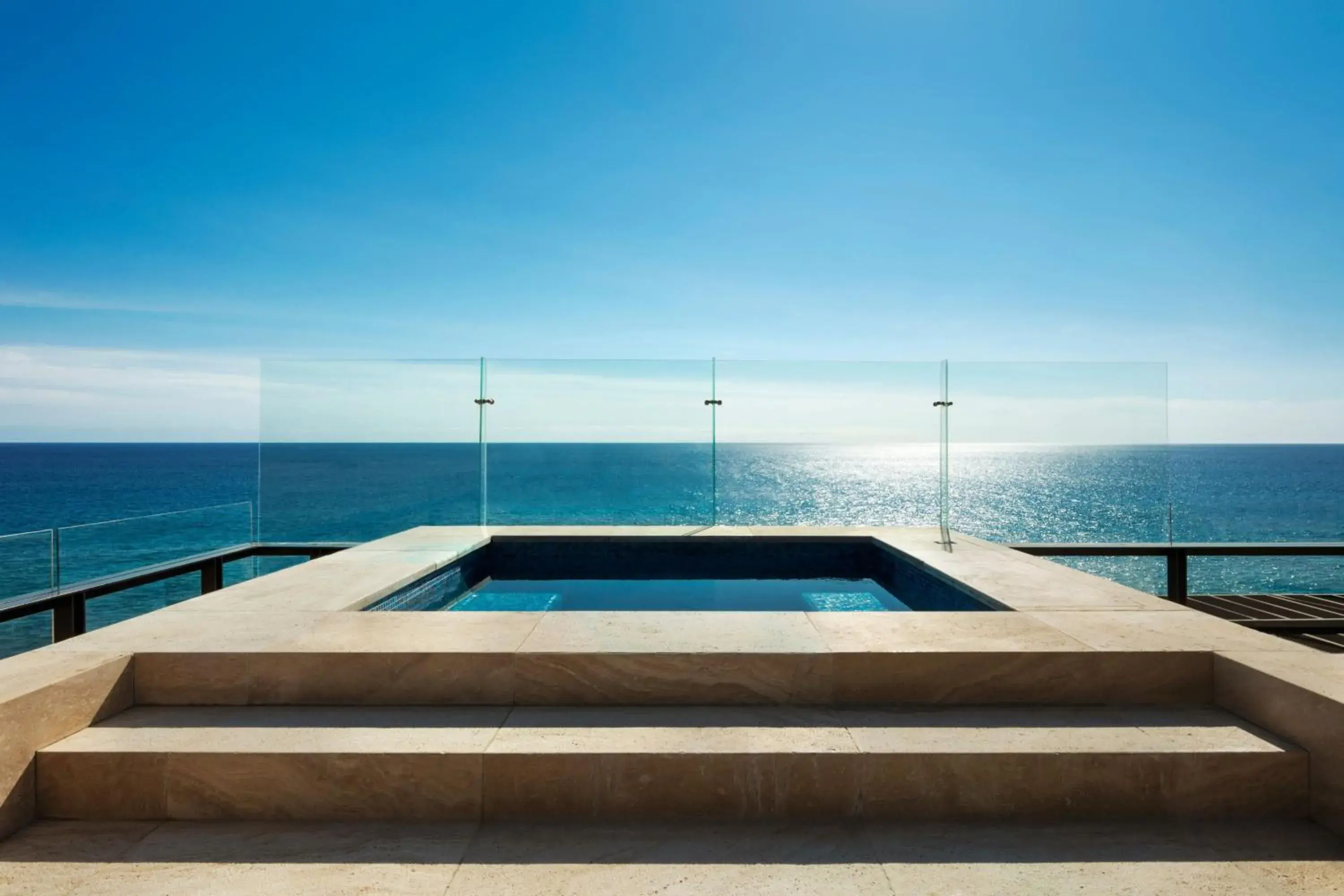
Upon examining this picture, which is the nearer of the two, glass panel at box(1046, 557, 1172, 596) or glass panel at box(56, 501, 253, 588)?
glass panel at box(56, 501, 253, 588)

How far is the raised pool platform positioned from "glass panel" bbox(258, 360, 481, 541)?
3619 millimetres

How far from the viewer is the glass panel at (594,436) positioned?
6.43 metres

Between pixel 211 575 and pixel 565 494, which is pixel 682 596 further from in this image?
pixel 211 575

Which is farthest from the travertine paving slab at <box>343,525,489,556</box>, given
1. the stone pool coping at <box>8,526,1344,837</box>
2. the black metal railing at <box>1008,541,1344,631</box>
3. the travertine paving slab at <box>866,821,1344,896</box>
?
the black metal railing at <box>1008,541,1344,631</box>

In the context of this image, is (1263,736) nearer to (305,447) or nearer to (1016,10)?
(1016,10)

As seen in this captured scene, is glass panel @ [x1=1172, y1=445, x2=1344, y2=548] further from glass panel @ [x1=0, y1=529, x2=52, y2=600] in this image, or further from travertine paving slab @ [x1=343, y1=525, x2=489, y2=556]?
glass panel @ [x1=0, y1=529, x2=52, y2=600]

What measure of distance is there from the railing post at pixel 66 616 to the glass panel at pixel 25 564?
138 millimetres

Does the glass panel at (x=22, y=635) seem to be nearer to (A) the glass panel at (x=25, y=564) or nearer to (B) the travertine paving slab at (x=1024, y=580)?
(A) the glass panel at (x=25, y=564)

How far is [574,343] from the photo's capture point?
1564cm

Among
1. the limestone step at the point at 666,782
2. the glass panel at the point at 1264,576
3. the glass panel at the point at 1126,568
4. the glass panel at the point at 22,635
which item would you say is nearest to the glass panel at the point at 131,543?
the limestone step at the point at 666,782

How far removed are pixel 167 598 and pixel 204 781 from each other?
6662 millimetres

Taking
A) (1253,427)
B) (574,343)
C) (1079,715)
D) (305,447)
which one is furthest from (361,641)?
(1253,427)

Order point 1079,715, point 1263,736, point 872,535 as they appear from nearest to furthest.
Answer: point 1263,736
point 1079,715
point 872,535

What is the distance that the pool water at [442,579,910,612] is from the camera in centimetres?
436
